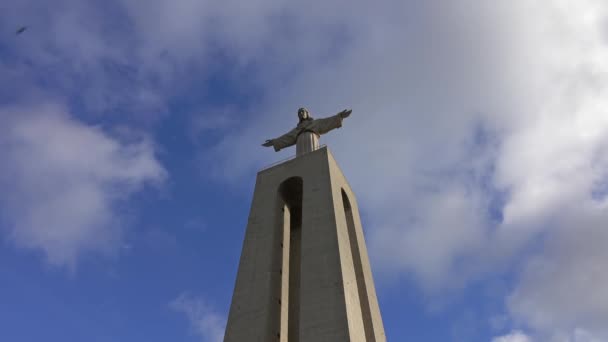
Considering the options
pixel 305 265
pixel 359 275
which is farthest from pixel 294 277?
pixel 305 265

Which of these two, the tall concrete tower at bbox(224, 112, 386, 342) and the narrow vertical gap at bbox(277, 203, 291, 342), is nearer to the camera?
the tall concrete tower at bbox(224, 112, 386, 342)

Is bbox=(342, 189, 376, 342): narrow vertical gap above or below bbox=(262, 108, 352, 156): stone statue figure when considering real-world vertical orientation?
below

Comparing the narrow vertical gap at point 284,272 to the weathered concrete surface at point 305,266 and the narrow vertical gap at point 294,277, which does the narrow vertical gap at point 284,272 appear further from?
the narrow vertical gap at point 294,277

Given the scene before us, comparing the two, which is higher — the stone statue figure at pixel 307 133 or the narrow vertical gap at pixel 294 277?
the stone statue figure at pixel 307 133

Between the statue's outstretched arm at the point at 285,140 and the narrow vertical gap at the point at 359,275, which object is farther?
the statue's outstretched arm at the point at 285,140

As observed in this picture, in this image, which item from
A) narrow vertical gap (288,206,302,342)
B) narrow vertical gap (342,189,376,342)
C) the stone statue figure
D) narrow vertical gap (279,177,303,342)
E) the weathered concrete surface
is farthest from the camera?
the stone statue figure

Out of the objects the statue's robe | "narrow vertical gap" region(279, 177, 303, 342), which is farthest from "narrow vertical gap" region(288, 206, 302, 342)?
the statue's robe

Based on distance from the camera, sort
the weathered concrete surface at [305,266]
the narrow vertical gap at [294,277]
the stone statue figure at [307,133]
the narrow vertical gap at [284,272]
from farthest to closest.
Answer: the stone statue figure at [307,133] < the narrow vertical gap at [294,277] < the narrow vertical gap at [284,272] < the weathered concrete surface at [305,266]

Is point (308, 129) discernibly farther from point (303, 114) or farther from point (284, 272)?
point (284, 272)

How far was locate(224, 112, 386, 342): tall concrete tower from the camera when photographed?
1513cm

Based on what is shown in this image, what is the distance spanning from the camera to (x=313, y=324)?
14.7 m

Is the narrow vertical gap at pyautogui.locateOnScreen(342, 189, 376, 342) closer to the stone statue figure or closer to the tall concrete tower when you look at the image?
the tall concrete tower

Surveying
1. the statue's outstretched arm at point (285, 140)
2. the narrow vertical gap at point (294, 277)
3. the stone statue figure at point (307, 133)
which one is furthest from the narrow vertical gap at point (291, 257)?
the statue's outstretched arm at point (285, 140)

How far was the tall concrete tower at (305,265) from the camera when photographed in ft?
49.6
